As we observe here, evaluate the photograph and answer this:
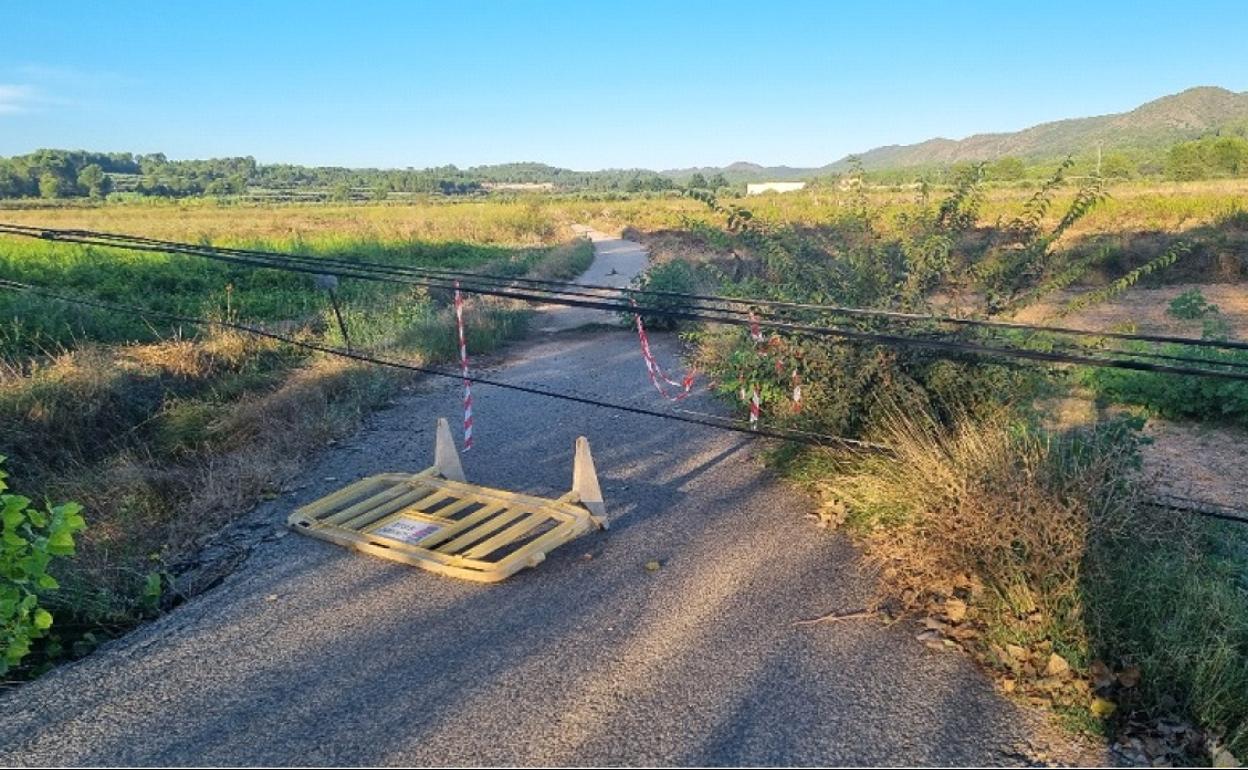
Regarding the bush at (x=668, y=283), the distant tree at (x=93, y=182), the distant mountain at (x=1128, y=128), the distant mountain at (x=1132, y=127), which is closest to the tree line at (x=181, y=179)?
the distant tree at (x=93, y=182)

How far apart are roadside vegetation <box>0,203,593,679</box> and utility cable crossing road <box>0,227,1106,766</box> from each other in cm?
48

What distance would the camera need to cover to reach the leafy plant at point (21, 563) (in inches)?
153

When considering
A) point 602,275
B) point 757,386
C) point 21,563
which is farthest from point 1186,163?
point 21,563

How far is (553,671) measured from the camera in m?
4.07

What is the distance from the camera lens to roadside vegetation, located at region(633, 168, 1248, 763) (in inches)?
148

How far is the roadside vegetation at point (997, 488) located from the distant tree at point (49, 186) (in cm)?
8624

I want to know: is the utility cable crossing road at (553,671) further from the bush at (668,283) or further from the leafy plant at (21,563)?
the bush at (668,283)

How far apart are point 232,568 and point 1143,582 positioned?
525 centimetres

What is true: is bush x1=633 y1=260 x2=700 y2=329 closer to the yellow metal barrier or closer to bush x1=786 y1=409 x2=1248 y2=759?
the yellow metal barrier

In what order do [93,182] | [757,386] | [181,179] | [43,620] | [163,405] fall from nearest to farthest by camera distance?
[43,620]
[757,386]
[163,405]
[93,182]
[181,179]

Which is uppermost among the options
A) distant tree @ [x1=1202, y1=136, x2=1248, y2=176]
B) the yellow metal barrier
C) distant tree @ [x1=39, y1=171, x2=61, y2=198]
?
distant tree @ [x1=1202, y1=136, x2=1248, y2=176]

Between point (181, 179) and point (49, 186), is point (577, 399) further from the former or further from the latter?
point (181, 179)

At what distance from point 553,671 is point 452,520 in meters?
2.14

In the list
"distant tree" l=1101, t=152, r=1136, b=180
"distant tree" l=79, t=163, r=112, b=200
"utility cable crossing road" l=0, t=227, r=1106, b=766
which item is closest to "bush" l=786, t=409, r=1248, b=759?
"utility cable crossing road" l=0, t=227, r=1106, b=766
